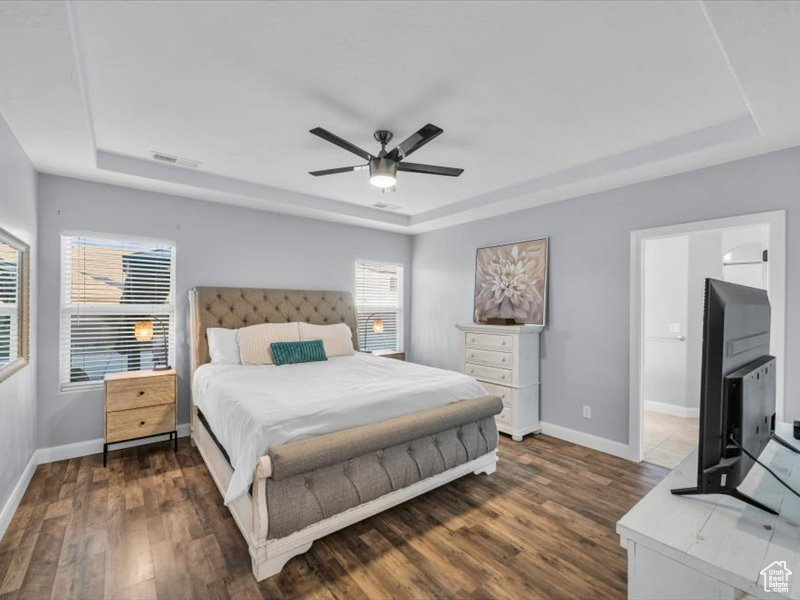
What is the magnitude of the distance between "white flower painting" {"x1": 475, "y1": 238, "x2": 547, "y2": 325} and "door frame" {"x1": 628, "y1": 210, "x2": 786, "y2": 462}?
2.93ft

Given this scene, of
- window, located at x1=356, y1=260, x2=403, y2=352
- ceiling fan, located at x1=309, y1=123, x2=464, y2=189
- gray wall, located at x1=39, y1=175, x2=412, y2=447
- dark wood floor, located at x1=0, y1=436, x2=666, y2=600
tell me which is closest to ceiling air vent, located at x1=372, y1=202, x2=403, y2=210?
gray wall, located at x1=39, y1=175, x2=412, y2=447

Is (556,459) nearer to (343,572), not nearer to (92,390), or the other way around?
(343,572)

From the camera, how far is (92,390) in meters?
3.52

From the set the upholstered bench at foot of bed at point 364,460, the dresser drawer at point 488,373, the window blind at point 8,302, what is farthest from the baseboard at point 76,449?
the dresser drawer at point 488,373

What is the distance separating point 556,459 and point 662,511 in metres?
2.61

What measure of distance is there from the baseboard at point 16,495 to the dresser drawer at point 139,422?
1.68 feet

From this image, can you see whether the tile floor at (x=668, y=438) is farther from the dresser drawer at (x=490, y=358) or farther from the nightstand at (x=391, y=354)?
the nightstand at (x=391, y=354)

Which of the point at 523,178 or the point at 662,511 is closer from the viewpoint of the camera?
the point at 662,511

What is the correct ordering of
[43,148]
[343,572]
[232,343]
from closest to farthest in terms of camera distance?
[343,572] < [43,148] < [232,343]

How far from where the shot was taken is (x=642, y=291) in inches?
134

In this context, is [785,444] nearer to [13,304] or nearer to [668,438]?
[668,438]

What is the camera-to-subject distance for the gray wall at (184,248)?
333 cm

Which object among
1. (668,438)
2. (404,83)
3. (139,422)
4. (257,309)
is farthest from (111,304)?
(668,438)

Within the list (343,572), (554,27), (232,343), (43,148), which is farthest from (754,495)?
(43,148)
